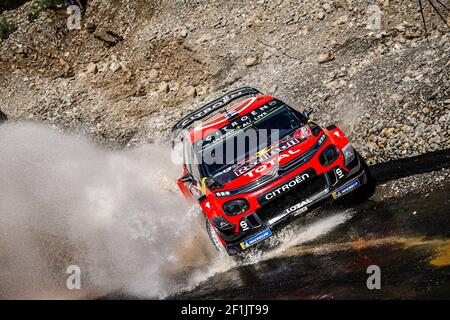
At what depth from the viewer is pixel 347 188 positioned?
23.7 feet

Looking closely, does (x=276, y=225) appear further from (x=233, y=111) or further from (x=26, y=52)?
(x=26, y=52)

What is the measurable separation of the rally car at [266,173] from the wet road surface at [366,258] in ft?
1.50

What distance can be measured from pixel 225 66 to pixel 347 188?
7.79 m

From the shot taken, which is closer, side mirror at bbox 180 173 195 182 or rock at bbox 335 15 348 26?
side mirror at bbox 180 173 195 182

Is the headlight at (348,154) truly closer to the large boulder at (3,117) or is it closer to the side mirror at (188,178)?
the side mirror at (188,178)

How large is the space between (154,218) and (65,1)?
37.0 feet

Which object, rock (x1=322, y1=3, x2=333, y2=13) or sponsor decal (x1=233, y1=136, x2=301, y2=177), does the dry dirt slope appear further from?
sponsor decal (x1=233, y1=136, x2=301, y2=177)

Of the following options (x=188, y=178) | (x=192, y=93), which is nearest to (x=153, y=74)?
(x=192, y=93)

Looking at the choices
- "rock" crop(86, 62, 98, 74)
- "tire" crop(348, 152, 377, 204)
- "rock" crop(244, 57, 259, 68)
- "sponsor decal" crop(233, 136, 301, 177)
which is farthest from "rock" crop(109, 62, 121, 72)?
"tire" crop(348, 152, 377, 204)

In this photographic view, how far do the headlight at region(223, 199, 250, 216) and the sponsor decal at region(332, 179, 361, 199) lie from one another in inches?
50.1

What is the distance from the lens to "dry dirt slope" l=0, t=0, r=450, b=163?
9.24m

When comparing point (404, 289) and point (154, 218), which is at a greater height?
point (404, 289)

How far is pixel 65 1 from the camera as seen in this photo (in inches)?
711

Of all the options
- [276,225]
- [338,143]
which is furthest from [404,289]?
[338,143]
